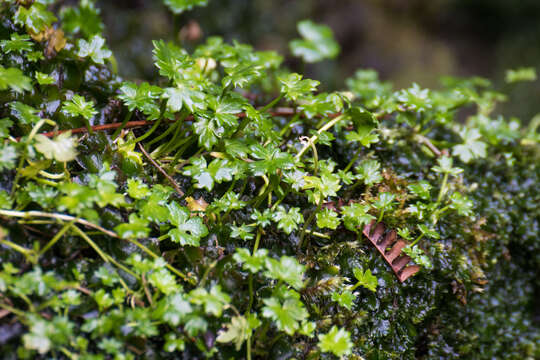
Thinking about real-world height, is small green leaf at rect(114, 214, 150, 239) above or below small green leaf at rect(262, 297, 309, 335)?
above

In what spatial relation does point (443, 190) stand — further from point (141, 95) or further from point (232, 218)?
point (141, 95)

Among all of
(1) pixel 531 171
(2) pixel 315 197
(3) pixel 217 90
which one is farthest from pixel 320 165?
(1) pixel 531 171

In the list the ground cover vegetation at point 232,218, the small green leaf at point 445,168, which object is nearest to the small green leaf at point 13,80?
the ground cover vegetation at point 232,218

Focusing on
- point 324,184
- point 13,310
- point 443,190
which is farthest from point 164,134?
point 443,190

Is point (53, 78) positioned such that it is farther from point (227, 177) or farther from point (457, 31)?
point (457, 31)

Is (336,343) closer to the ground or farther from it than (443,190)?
closer to the ground

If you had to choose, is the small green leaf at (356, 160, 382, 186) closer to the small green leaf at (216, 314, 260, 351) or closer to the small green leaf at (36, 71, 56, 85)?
the small green leaf at (216, 314, 260, 351)

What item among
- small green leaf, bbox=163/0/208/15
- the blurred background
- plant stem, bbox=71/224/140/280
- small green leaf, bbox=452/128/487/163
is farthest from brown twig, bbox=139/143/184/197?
the blurred background
